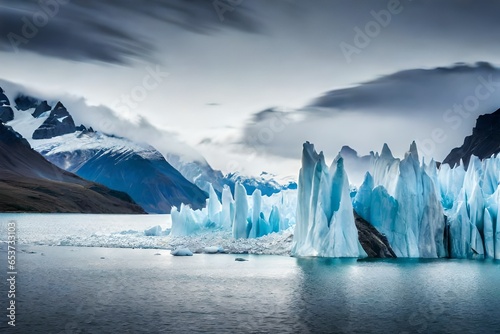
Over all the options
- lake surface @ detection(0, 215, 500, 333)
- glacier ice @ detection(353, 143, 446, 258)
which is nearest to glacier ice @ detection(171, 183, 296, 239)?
glacier ice @ detection(353, 143, 446, 258)

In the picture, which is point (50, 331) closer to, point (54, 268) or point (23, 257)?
point (54, 268)

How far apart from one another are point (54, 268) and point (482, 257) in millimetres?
43263

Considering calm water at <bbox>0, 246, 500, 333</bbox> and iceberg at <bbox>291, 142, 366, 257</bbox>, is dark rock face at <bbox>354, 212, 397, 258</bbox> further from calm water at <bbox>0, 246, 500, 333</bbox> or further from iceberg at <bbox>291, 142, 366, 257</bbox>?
calm water at <bbox>0, 246, 500, 333</bbox>

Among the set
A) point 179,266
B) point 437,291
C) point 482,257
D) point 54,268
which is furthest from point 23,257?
point 482,257

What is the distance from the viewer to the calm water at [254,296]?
24.6 meters

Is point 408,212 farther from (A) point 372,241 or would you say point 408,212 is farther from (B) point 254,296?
(B) point 254,296

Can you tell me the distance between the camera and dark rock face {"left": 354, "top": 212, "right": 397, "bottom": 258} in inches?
2167

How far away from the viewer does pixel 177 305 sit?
2878cm

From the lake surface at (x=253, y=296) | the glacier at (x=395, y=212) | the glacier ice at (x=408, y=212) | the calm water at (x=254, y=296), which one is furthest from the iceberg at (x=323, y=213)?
the glacier ice at (x=408, y=212)

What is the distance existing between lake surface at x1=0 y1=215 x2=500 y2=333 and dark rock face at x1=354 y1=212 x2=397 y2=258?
14.6 ft

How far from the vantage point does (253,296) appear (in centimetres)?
3186

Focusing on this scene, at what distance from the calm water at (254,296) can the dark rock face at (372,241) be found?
5526 mm

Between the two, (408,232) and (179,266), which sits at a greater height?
(408,232)

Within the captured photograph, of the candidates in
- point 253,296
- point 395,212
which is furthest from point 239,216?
point 253,296
